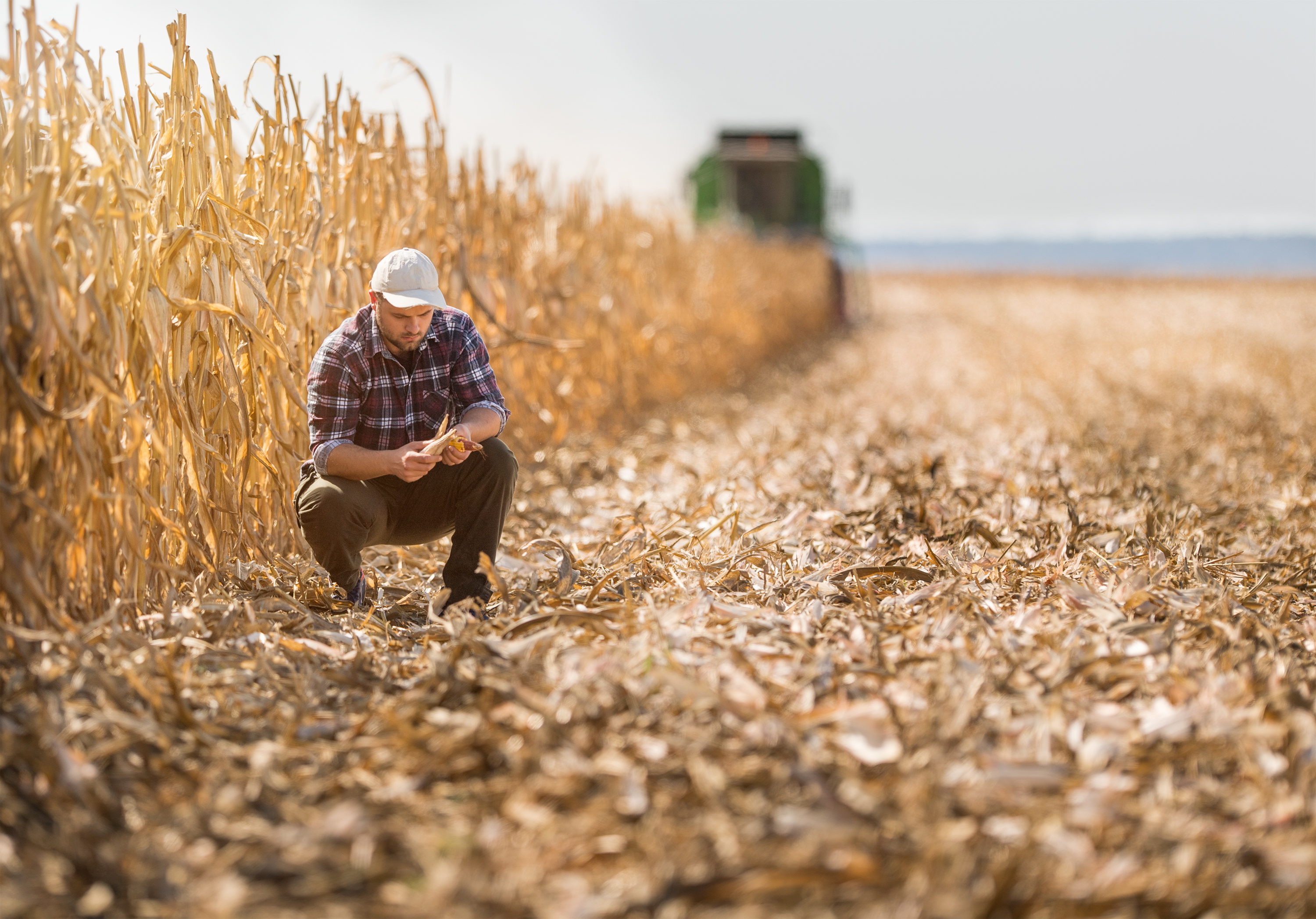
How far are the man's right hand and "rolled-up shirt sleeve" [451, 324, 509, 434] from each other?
262 mm

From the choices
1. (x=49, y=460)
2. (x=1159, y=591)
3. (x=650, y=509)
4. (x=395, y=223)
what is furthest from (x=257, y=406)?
(x=1159, y=591)

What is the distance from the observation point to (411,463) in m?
3.20

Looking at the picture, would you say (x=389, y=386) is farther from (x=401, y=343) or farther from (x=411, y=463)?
(x=411, y=463)

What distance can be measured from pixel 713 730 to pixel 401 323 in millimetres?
1619

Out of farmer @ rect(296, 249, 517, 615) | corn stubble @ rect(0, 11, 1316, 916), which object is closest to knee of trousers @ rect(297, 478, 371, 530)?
farmer @ rect(296, 249, 517, 615)

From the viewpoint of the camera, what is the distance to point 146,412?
10.3ft

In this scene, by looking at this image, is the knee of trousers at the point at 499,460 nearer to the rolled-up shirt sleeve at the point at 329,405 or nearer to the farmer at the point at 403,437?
the farmer at the point at 403,437

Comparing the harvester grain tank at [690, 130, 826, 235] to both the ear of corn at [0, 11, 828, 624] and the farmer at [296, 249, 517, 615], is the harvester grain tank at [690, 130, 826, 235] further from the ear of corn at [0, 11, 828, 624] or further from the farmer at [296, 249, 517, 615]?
the farmer at [296, 249, 517, 615]

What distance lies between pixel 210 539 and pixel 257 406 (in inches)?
18.2

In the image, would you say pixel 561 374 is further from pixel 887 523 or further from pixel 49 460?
pixel 49 460

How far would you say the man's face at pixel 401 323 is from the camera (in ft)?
10.6

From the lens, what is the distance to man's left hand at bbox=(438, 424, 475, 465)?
3.27 meters

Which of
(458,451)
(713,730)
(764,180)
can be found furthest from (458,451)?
(764,180)

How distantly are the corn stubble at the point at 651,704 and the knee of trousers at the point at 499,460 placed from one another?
300mm
